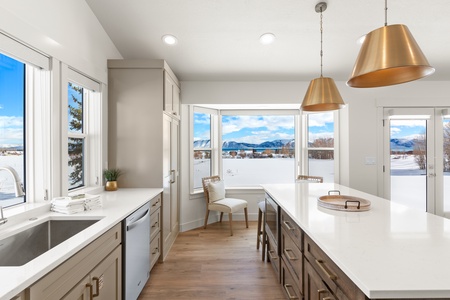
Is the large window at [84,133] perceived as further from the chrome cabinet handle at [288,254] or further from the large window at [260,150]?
the large window at [260,150]

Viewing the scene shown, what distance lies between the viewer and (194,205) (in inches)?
156

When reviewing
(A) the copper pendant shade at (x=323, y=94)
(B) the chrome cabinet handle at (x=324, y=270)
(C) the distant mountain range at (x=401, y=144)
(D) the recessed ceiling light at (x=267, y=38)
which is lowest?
(B) the chrome cabinet handle at (x=324, y=270)

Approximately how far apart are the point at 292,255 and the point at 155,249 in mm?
1550

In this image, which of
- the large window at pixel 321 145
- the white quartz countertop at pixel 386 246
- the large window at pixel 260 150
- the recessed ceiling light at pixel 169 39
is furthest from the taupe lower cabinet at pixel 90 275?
the large window at pixel 321 145

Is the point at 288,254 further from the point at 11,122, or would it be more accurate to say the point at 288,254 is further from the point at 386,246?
the point at 11,122

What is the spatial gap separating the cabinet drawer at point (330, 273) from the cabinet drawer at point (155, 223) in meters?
A: 1.64

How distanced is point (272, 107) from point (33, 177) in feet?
11.6

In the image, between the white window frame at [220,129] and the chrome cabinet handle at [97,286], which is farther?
the white window frame at [220,129]

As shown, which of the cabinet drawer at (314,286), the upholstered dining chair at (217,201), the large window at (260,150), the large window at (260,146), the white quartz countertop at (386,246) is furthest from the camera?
the large window at (260,150)

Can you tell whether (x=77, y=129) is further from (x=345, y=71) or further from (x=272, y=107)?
(x=345, y=71)

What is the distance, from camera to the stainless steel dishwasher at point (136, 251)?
70.4 inches

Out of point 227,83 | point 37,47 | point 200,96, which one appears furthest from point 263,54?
point 37,47

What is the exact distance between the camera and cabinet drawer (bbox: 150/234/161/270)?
243 centimetres

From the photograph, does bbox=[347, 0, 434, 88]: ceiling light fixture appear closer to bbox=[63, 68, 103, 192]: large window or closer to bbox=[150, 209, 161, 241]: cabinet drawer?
bbox=[150, 209, 161, 241]: cabinet drawer
